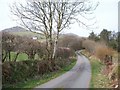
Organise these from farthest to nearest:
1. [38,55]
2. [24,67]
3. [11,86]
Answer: [38,55] < [24,67] < [11,86]

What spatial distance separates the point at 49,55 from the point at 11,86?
13791 mm

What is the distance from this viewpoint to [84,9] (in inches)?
1094

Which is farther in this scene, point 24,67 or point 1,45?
point 24,67

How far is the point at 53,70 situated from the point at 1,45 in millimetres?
9368

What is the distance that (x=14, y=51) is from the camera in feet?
65.6

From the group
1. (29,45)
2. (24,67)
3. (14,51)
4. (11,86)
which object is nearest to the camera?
(11,86)

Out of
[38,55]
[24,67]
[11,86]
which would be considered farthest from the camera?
[38,55]

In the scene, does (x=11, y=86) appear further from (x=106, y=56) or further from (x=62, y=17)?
(x=106, y=56)

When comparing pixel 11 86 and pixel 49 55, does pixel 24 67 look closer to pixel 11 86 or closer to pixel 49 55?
pixel 11 86

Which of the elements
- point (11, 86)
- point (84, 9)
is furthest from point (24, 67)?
point (84, 9)

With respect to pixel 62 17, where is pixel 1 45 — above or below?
below

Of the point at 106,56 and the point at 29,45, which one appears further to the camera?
the point at 106,56

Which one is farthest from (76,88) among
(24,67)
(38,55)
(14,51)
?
(38,55)

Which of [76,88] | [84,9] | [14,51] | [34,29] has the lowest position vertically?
[76,88]
